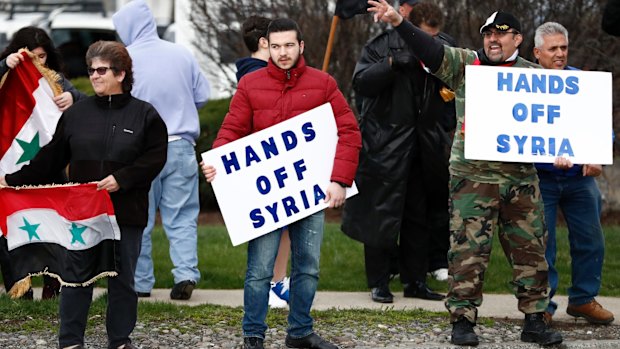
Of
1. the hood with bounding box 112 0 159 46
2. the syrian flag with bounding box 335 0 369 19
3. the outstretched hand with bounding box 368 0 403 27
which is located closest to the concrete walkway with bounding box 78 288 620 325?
the hood with bounding box 112 0 159 46

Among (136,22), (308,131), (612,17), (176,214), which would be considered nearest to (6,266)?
(176,214)

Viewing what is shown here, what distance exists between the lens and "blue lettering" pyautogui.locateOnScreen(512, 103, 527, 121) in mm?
6836

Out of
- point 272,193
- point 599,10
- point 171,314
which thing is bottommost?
point 171,314

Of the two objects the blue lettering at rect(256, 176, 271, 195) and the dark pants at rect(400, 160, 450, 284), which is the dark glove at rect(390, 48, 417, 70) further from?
the blue lettering at rect(256, 176, 271, 195)

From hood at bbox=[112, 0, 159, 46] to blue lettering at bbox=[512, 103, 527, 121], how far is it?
3019 mm

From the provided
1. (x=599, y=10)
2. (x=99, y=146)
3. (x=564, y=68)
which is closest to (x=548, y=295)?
(x=564, y=68)

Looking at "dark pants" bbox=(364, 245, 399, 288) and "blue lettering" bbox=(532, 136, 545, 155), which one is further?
"dark pants" bbox=(364, 245, 399, 288)

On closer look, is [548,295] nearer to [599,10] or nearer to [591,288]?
[591,288]

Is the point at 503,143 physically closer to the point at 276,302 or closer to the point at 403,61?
the point at 403,61

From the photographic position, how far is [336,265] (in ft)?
32.8

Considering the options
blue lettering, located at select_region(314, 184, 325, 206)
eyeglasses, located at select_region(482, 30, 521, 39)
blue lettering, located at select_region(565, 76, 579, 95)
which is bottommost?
blue lettering, located at select_region(314, 184, 325, 206)

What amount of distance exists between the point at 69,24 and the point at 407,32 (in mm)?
16317

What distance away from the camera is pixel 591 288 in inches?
300

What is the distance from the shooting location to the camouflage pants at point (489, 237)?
684 cm
